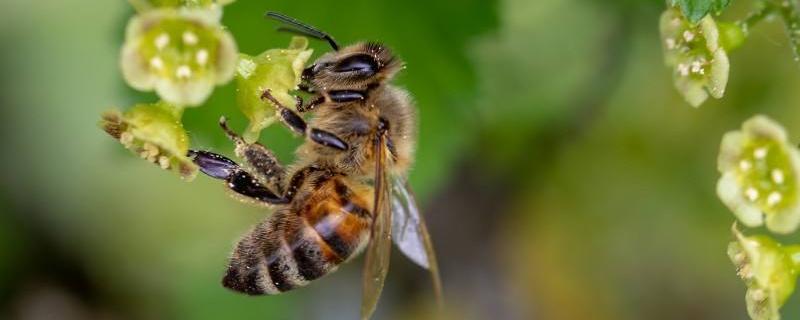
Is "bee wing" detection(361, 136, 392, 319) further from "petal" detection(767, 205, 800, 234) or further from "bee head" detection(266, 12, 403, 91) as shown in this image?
"petal" detection(767, 205, 800, 234)

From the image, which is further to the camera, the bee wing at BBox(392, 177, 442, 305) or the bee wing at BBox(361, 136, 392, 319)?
the bee wing at BBox(392, 177, 442, 305)

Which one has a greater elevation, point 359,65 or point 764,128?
point 359,65

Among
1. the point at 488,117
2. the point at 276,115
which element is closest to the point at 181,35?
the point at 276,115

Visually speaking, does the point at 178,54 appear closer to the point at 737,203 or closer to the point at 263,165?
the point at 263,165

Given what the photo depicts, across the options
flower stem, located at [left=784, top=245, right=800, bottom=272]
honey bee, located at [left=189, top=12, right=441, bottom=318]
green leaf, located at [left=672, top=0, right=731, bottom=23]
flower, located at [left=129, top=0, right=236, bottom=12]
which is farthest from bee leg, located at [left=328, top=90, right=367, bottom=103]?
flower stem, located at [left=784, top=245, right=800, bottom=272]

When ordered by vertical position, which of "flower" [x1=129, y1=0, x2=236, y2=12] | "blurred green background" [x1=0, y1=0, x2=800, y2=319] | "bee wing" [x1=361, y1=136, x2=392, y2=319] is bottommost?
"bee wing" [x1=361, y1=136, x2=392, y2=319]

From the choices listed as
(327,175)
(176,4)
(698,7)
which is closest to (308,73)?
(327,175)

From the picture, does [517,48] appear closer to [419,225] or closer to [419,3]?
[419,3]
